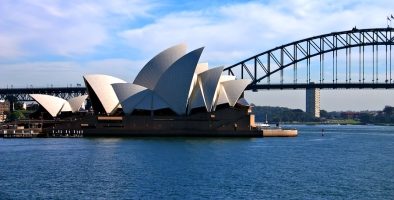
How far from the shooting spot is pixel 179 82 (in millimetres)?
68500

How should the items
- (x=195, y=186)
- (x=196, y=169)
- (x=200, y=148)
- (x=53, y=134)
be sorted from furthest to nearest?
(x=53, y=134), (x=200, y=148), (x=196, y=169), (x=195, y=186)

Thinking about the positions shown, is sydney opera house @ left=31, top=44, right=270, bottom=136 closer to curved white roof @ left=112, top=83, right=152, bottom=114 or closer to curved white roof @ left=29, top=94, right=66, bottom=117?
curved white roof @ left=112, top=83, right=152, bottom=114

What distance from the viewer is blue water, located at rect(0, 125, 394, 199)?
2636 cm

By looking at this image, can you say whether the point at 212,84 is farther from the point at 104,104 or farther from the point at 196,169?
the point at 196,169

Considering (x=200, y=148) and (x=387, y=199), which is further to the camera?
(x=200, y=148)

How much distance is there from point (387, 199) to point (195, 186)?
923 centimetres

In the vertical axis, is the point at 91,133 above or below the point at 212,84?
below

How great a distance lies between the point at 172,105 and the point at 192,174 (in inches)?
1549

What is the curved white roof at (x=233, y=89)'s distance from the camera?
240 ft

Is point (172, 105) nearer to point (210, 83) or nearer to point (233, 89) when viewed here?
point (210, 83)

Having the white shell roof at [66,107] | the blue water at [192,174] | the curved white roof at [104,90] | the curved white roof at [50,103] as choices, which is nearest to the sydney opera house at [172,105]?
the curved white roof at [104,90]

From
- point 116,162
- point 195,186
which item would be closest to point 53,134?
point 116,162

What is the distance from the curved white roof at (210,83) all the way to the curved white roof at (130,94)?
287 inches

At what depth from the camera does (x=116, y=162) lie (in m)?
37.4
